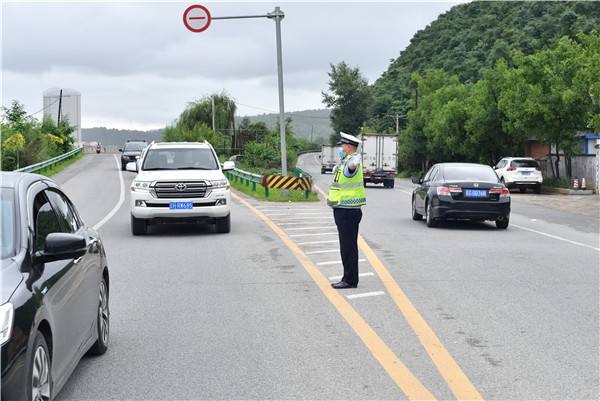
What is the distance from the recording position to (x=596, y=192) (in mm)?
36750

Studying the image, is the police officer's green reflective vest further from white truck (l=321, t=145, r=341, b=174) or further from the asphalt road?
white truck (l=321, t=145, r=341, b=174)

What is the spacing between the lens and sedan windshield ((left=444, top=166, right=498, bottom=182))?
1723 centimetres

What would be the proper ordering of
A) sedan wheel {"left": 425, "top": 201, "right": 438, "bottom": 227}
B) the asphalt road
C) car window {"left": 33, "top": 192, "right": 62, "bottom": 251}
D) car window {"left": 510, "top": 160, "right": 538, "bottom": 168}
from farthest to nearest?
car window {"left": 510, "top": 160, "right": 538, "bottom": 168}
sedan wheel {"left": 425, "top": 201, "right": 438, "bottom": 227}
the asphalt road
car window {"left": 33, "top": 192, "right": 62, "bottom": 251}

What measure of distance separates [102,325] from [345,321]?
2378 mm

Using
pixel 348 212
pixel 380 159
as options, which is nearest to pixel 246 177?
pixel 380 159

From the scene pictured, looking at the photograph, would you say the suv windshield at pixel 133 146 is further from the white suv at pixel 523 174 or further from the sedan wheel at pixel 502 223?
the sedan wheel at pixel 502 223

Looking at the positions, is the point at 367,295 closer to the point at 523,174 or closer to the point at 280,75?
the point at 280,75

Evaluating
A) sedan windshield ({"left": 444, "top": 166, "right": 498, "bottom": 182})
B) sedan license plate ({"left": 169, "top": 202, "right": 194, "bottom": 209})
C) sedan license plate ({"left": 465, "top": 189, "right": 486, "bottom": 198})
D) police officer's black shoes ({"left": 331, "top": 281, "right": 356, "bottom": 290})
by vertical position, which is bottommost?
police officer's black shoes ({"left": 331, "top": 281, "right": 356, "bottom": 290})

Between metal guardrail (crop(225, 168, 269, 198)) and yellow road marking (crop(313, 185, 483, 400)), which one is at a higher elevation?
metal guardrail (crop(225, 168, 269, 198))

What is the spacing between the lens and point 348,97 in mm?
123562

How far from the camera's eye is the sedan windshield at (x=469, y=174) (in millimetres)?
17234

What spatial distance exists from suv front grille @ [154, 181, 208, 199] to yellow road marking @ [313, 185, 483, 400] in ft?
19.3

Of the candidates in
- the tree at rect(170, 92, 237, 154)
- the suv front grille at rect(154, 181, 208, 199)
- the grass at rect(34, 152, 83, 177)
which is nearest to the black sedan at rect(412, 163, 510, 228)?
the suv front grille at rect(154, 181, 208, 199)

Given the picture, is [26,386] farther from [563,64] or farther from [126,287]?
[563,64]
